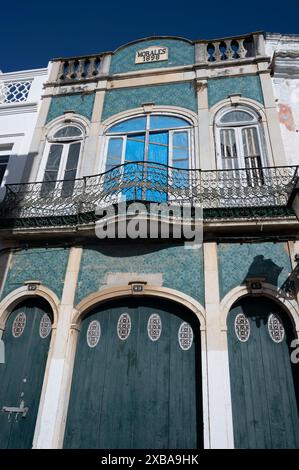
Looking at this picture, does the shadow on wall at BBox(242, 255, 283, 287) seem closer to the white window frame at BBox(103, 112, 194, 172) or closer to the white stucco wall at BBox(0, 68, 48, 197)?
the white window frame at BBox(103, 112, 194, 172)

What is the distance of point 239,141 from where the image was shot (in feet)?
24.2

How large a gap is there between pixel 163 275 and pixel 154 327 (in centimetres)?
95

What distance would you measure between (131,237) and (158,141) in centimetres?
272

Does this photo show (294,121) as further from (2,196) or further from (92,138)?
(2,196)

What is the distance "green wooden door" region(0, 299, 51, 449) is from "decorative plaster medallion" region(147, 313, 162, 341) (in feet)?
6.17

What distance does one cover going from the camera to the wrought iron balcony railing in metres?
6.38

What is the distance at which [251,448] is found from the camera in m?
4.83

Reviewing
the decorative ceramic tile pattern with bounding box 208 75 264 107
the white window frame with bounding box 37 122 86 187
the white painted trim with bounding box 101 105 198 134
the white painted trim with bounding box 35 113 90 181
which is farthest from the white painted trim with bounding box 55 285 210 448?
the decorative ceramic tile pattern with bounding box 208 75 264 107

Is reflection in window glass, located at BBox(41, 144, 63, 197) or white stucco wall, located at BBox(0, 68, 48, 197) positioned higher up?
white stucco wall, located at BBox(0, 68, 48, 197)

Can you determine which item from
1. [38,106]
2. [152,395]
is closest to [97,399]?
[152,395]

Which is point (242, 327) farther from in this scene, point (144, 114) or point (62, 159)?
point (62, 159)

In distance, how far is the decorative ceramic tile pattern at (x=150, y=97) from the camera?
26.5 feet

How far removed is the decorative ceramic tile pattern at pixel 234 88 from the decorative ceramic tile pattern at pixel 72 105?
3.12 m

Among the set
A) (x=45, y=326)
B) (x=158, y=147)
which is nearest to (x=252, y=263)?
(x=158, y=147)
